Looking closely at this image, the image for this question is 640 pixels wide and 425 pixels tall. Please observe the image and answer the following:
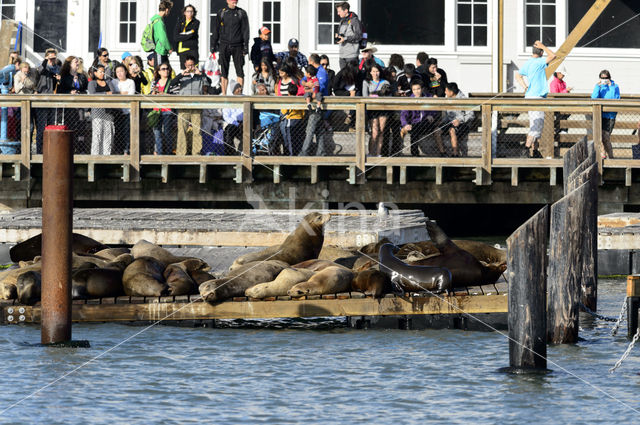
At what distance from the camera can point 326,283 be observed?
13.1 m

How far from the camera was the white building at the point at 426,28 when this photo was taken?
24.9 metres

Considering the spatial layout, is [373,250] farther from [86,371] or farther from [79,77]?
[79,77]

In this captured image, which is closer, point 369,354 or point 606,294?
point 369,354

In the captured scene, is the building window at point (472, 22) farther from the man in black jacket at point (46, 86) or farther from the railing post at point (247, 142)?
the man in black jacket at point (46, 86)

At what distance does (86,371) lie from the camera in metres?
11.7

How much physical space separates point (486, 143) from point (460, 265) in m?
6.41

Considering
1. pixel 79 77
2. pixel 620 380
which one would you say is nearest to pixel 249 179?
pixel 79 77

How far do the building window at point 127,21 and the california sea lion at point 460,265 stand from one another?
13036 millimetres

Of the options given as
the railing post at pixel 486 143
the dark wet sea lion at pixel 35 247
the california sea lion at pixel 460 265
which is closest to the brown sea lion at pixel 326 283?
the california sea lion at pixel 460 265

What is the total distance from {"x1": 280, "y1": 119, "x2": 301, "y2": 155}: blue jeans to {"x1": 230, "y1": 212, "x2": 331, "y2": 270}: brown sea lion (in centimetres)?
510

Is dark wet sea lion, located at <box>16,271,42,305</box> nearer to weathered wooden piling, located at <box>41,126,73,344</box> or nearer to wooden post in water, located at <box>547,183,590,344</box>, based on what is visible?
weathered wooden piling, located at <box>41,126,73,344</box>

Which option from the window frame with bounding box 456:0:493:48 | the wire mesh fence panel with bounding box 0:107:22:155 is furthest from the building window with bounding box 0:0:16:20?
the window frame with bounding box 456:0:493:48

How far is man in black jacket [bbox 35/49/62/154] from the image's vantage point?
19656 mm

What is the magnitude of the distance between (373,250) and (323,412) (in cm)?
453
